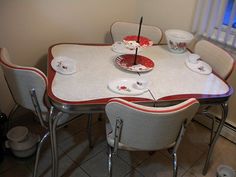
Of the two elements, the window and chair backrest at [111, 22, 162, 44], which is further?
chair backrest at [111, 22, 162, 44]

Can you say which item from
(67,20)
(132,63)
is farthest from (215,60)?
(67,20)

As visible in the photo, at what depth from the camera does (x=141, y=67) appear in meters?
1.54

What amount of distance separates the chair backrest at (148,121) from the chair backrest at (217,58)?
2.01 ft

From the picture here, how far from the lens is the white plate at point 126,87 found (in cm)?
127

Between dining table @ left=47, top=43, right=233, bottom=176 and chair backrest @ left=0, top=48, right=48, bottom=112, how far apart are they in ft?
0.21

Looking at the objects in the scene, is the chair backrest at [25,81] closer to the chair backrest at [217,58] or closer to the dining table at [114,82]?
the dining table at [114,82]

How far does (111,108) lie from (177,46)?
914 millimetres

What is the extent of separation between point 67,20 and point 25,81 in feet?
2.84

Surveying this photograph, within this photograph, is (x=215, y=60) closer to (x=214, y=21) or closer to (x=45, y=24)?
(x=214, y=21)

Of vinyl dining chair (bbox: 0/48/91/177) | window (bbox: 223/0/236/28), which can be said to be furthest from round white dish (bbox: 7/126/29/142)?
Answer: window (bbox: 223/0/236/28)

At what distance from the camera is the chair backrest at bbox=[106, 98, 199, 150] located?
102 cm

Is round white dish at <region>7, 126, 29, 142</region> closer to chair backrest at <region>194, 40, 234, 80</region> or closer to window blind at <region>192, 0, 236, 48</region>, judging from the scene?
chair backrest at <region>194, 40, 234, 80</region>

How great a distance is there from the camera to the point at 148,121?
1046 mm

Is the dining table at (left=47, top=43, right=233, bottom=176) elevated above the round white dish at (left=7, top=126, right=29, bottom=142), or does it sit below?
above
